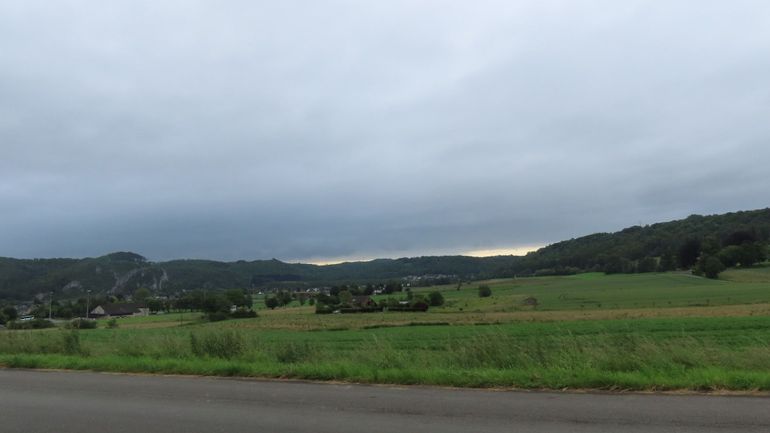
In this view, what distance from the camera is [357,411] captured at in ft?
24.4

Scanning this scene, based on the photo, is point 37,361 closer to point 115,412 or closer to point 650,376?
point 115,412

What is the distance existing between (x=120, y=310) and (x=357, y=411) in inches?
5478

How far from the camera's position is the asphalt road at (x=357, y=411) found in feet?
20.9

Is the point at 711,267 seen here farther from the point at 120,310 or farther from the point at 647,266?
the point at 120,310

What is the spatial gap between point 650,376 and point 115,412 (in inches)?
307

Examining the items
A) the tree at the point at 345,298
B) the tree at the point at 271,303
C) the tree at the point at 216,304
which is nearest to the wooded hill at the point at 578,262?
the tree at the point at 216,304

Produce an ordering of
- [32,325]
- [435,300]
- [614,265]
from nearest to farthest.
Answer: [32,325] < [435,300] < [614,265]

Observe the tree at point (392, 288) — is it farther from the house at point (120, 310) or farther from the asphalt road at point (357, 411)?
the asphalt road at point (357, 411)

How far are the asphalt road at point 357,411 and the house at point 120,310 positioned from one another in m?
130

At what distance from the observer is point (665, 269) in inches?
5423

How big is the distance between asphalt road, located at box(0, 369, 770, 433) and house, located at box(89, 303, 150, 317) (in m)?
130

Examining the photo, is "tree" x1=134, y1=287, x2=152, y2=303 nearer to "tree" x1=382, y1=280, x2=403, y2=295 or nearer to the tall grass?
"tree" x1=382, y1=280, x2=403, y2=295

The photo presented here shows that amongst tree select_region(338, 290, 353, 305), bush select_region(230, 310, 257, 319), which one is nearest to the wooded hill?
bush select_region(230, 310, 257, 319)

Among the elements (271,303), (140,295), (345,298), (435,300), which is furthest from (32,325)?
(140,295)
